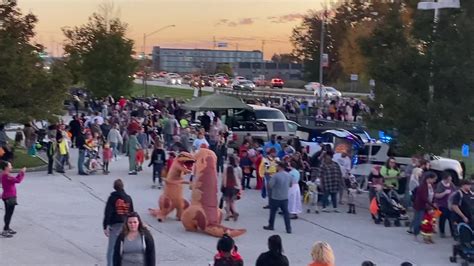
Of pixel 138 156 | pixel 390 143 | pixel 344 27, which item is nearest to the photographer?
pixel 390 143

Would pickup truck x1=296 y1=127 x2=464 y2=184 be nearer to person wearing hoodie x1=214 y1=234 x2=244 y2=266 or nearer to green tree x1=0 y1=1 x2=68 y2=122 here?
green tree x1=0 y1=1 x2=68 y2=122

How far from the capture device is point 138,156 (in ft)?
80.1

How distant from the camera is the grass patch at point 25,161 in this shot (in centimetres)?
2503

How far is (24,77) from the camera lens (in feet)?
82.6

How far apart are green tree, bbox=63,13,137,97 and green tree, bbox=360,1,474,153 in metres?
31.2

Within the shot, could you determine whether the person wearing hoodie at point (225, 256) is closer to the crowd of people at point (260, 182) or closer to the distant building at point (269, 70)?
the crowd of people at point (260, 182)

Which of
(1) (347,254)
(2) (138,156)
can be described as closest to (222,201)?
(1) (347,254)

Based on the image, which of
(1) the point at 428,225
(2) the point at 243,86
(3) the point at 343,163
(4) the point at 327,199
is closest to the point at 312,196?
(4) the point at 327,199

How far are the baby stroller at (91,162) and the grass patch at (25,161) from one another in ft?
7.07

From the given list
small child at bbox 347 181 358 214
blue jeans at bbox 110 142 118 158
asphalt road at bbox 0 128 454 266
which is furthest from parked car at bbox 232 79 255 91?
asphalt road at bbox 0 128 454 266

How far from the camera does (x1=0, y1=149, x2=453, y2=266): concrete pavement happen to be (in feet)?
45.6

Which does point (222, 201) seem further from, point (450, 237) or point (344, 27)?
point (344, 27)

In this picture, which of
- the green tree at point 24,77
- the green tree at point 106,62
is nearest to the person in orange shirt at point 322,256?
the green tree at point 24,77

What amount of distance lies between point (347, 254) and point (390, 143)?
6841 mm
